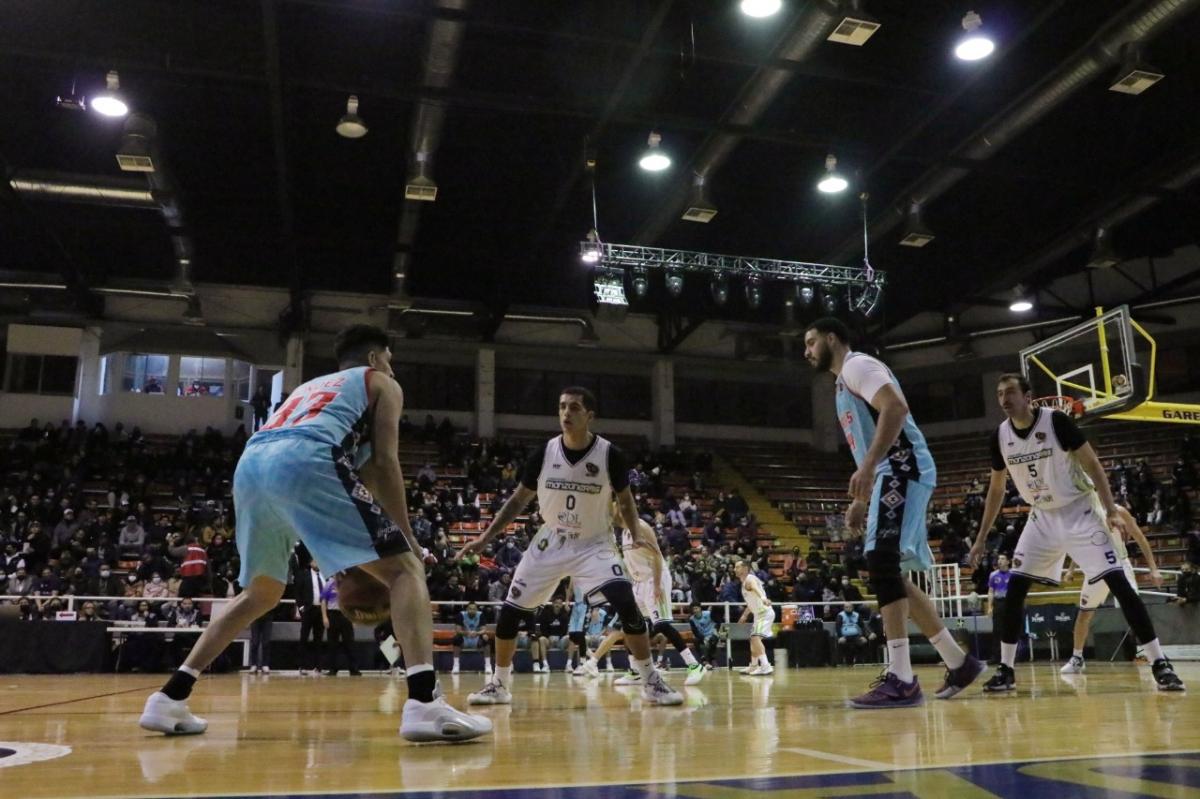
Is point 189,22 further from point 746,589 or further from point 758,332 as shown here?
point 758,332

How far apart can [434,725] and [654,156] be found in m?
13.7

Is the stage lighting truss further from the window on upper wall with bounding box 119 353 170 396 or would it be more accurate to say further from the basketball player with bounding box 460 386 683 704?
the window on upper wall with bounding box 119 353 170 396

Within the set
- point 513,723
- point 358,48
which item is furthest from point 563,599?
point 513,723

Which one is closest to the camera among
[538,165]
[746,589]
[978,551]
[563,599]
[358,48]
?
[978,551]

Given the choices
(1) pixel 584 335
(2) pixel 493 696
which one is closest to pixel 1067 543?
(2) pixel 493 696

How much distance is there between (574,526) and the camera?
17.9ft

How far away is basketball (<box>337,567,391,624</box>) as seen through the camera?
327cm

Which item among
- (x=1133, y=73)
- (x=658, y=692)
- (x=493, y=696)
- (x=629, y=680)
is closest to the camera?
(x=658, y=692)

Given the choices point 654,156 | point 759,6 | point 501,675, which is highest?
point 654,156

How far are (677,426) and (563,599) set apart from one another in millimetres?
13735

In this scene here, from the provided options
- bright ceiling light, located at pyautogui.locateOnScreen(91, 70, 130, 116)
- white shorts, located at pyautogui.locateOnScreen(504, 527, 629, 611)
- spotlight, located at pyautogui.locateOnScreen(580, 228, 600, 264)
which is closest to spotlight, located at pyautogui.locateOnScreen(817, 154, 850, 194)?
spotlight, located at pyautogui.locateOnScreen(580, 228, 600, 264)

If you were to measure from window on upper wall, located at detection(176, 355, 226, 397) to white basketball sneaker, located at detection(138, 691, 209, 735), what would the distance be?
23.4m

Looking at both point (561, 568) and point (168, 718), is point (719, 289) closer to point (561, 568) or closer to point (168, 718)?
point (561, 568)

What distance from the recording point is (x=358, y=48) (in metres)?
13.3
